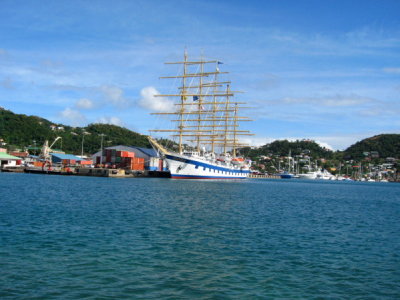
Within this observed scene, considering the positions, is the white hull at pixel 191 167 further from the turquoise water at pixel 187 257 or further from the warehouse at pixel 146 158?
the turquoise water at pixel 187 257

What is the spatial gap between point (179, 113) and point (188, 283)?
8603 centimetres

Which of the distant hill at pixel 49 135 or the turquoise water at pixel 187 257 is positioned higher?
the distant hill at pixel 49 135

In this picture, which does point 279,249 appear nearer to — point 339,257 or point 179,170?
point 339,257

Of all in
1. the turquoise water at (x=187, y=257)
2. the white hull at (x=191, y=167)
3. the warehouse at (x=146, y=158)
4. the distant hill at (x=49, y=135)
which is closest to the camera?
the turquoise water at (x=187, y=257)

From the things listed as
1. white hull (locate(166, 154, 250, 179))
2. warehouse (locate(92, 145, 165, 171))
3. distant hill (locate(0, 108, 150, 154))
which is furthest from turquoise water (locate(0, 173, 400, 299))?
distant hill (locate(0, 108, 150, 154))

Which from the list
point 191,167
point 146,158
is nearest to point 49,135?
point 146,158

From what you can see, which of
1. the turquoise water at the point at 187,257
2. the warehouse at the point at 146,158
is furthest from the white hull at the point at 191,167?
the turquoise water at the point at 187,257

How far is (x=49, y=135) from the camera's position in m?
137

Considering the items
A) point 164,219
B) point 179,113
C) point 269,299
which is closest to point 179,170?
point 179,113

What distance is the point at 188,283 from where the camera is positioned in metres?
12.5

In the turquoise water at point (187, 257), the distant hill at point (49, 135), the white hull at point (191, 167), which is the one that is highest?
the distant hill at point (49, 135)

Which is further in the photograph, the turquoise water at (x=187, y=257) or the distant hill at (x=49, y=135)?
the distant hill at (x=49, y=135)

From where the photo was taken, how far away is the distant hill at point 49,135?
130 m

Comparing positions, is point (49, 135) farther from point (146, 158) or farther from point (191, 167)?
point (191, 167)
